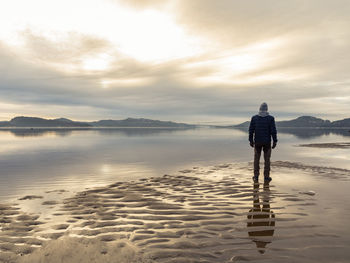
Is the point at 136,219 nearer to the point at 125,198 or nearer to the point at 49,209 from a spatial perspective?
the point at 125,198

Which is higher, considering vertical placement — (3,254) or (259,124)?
(259,124)

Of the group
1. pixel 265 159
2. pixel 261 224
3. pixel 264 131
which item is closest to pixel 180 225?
pixel 261 224

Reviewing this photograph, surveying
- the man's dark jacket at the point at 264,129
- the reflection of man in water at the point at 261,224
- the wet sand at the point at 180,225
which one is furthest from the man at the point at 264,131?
the reflection of man in water at the point at 261,224

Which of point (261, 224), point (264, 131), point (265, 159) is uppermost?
point (264, 131)

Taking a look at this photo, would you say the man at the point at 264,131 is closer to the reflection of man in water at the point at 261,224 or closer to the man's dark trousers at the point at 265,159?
the man's dark trousers at the point at 265,159

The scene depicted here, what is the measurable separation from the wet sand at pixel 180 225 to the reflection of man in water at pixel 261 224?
23 millimetres

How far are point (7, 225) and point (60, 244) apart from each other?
87.4 inches

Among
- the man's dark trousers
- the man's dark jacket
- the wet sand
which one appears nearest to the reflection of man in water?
the wet sand

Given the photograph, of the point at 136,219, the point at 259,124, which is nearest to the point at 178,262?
the point at 136,219

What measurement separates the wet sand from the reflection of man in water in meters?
0.02

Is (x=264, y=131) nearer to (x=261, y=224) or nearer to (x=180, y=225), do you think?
(x=261, y=224)

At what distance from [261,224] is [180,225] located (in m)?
2.15

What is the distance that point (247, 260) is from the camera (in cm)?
442

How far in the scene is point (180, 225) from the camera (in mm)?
6074
